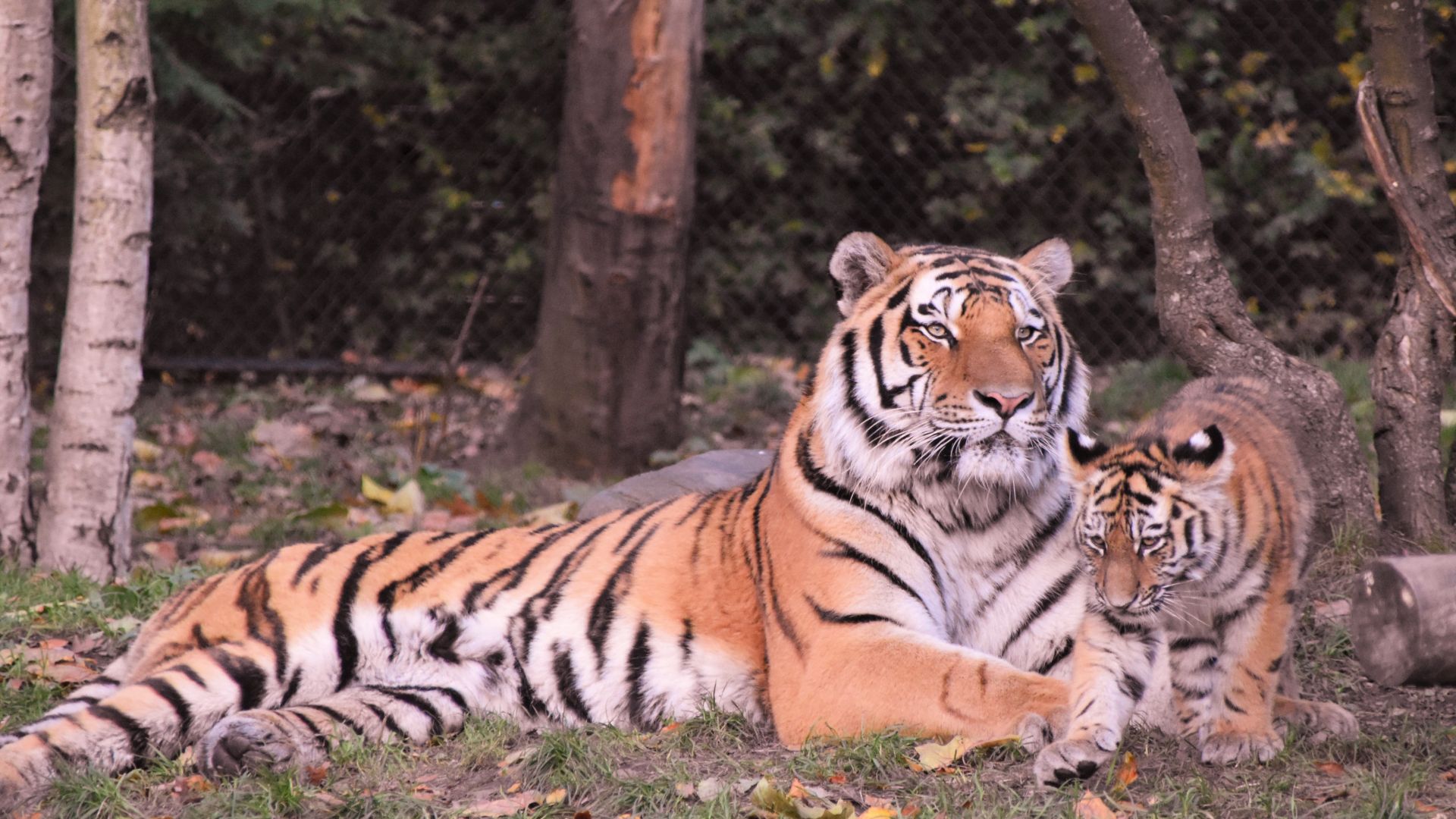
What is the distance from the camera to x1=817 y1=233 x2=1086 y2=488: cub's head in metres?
3.45

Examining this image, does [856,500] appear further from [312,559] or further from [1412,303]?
[1412,303]

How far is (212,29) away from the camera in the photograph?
7.79m

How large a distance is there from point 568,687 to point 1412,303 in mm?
2807

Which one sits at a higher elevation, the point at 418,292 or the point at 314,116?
the point at 314,116

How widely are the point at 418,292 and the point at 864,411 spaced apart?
6163 millimetres

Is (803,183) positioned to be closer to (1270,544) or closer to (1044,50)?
(1044,50)

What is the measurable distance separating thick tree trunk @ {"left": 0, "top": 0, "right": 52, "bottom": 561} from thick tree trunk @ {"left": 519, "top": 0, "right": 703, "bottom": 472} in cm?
240

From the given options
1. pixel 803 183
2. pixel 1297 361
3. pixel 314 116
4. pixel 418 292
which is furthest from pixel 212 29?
pixel 1297 361

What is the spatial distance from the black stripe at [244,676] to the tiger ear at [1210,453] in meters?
2.35

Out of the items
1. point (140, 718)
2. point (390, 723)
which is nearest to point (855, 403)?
point (390, 723)

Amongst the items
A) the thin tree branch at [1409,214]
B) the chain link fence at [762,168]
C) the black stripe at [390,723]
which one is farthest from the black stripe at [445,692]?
the chain link fence at [762,168]

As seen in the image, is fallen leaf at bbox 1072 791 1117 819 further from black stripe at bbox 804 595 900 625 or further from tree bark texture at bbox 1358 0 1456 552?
tree bark texture at bbox 1358 0 1456 552

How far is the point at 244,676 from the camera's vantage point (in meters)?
3.80

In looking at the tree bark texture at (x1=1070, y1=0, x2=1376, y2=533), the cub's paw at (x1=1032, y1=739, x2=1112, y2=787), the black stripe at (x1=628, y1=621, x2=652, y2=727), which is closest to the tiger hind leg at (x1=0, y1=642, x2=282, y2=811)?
the black stripe at (x1=628, y1=621, x2=652, y2=727)
